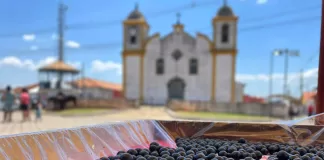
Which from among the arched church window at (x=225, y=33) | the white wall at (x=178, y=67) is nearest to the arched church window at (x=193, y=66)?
the white wall at (x=178, y=67)

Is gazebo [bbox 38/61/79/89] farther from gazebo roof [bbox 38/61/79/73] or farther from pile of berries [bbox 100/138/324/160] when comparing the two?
pile of berries [bbox 100/138/324/160]

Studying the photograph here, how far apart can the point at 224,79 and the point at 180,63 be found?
14.5 feet

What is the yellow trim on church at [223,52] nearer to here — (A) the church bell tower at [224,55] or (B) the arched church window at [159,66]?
(A) the church bell tower at [224,55]

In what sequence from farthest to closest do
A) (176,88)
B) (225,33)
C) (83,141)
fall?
(176,88) < (225,33) < (83,141)

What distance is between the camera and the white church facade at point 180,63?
28.3 m

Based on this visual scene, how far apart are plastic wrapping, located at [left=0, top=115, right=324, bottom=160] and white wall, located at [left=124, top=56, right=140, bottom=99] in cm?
2660

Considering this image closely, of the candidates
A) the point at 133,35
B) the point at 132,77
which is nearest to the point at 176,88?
the point at 132,77

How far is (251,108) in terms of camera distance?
21.6 m

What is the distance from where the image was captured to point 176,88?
29.7 metres

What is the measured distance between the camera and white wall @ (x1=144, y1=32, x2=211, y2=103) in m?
28.8

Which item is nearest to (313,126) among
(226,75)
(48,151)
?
(48,151)

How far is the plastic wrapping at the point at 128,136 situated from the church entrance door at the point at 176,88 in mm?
26203

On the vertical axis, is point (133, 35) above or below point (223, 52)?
above

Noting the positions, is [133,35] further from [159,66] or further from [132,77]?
[132,77]
